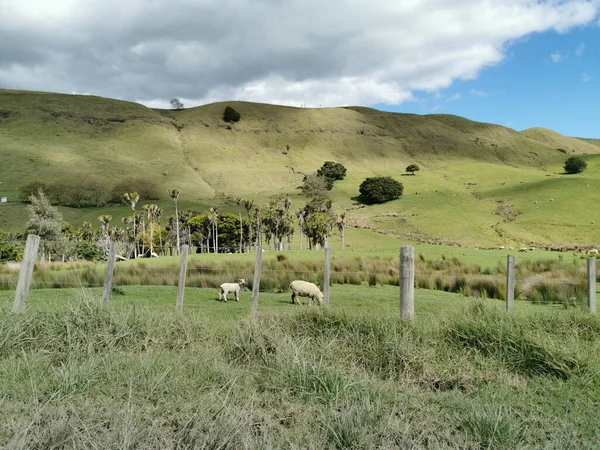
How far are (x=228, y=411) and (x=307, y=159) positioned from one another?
141 m

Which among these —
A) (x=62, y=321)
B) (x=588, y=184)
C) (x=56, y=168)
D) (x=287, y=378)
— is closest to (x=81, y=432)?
(x=287, y=378)

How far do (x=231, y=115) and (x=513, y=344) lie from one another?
6826 inches

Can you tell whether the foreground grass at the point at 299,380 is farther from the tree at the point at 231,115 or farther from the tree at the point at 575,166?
the tree at the point at 231,115

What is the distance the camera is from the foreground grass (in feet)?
14.4

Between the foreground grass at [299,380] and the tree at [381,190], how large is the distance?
9298 cm

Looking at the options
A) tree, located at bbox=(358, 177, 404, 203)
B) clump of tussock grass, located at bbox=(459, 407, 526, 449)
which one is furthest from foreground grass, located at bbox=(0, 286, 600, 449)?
tree, located at bbox=(358, 177, 404, 203)

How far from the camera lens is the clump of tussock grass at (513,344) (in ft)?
21.3

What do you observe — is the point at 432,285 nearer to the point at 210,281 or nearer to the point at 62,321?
the point at 210,281

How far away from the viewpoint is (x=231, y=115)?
172750mm

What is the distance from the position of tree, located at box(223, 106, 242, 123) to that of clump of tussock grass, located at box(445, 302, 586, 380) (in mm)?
170278

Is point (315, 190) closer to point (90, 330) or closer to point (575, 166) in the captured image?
point (575, 166)

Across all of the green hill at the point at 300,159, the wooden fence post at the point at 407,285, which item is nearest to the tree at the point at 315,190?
the green hill at the point at 300,159

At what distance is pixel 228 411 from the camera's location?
4621 millimetres

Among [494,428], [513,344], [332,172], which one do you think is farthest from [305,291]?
[332,172]
